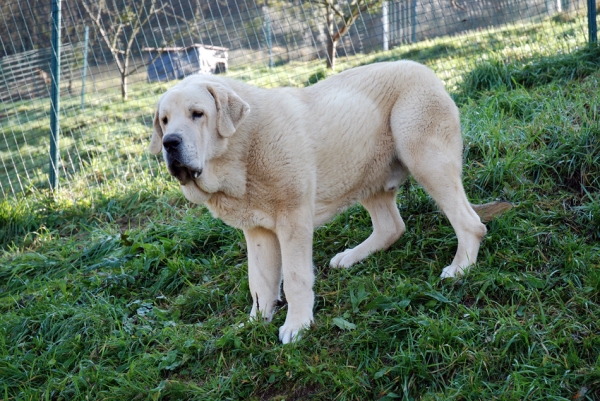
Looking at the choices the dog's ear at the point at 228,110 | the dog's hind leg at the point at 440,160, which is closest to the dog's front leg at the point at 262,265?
the dog's ear at the point at 228,110

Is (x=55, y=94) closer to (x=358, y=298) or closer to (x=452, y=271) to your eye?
(x=358, y=298)

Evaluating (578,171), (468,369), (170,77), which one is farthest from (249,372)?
(170,77)

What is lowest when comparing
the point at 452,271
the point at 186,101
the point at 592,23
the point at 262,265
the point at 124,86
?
the point at 452,271

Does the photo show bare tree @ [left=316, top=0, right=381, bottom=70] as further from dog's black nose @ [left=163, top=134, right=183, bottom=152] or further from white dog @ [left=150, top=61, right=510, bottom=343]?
dog's black nose @ [left=163, top=134, right=183, bottom=152]

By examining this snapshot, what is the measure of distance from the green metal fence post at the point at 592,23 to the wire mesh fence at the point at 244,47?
0.03 m

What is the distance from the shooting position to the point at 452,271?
3.92 m

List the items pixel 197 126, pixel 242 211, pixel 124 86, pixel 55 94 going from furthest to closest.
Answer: pixel 124 86
pixel 55 94
pixel 242 211
pixel 197 126

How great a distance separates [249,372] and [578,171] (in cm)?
290

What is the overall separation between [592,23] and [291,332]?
551 centimetres

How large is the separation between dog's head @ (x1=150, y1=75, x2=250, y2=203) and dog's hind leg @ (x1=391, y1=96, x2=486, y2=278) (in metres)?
1.11

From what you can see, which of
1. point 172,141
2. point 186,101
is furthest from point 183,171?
point 186,101

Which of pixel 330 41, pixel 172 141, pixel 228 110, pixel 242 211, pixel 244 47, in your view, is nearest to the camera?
pixel 172 141

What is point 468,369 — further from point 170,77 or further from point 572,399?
point 170,77

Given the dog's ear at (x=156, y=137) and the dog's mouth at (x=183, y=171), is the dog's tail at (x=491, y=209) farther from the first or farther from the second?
the dog's ear at (x=156, y=137)
